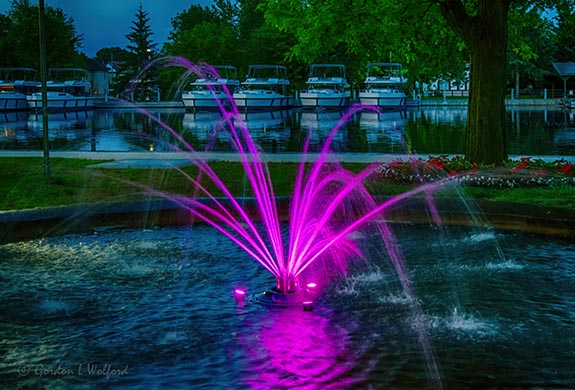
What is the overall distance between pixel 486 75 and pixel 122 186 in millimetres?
8299

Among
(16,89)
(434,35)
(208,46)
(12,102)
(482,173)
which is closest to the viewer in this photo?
(482,173)

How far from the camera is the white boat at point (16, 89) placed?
216 ft

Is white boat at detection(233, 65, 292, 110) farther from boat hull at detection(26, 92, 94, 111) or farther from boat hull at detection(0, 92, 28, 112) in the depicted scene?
boat hull at detection(0, 92, 28, 112)

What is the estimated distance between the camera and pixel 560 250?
10.1 metres

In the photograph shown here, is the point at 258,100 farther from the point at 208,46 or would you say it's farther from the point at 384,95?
the point at 208,46

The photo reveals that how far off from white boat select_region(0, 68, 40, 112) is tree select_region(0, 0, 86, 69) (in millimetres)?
1617

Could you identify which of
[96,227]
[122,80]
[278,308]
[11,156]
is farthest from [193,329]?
[122,80]

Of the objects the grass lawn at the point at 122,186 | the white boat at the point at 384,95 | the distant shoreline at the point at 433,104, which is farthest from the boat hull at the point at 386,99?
the grass lawn at the point at 122,186

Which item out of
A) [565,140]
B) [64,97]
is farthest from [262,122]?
[64,97]

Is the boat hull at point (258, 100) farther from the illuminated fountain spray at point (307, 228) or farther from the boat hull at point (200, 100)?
the illuminated fountain spray at point (307, 228)

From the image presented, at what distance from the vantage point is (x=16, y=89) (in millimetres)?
75188

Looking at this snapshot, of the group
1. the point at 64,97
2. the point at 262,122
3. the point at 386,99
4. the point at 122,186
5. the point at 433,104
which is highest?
the point at 64,97

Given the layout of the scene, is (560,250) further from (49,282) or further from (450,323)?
(49,282)

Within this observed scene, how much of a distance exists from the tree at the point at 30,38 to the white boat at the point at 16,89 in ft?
5.31
